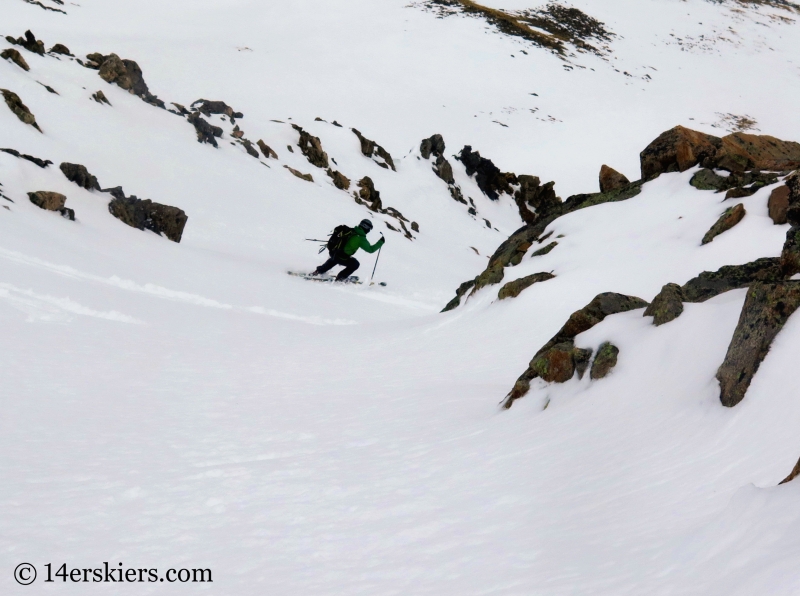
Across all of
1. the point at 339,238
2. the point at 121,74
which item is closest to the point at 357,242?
the point at 339,238

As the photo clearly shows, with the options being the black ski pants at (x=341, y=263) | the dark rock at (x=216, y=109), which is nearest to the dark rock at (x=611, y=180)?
the black ski pants at (x=341, y=263)

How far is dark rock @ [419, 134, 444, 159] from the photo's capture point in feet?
105

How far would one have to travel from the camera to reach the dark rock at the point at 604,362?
199 inches

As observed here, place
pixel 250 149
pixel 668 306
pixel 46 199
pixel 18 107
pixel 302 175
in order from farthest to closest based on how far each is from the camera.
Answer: pixel 302 175
pixel 250 149
pixel 18 107
pixel 46 199
pixel 668 306

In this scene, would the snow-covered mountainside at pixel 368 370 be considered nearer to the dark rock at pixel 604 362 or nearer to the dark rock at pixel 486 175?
the dark rock at pixel 604 362

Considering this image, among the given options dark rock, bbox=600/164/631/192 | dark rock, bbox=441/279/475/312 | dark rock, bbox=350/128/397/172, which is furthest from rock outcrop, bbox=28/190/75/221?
dark rock, bbox=350/128/397/172

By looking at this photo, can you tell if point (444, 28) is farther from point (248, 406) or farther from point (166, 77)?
point (248, 406)

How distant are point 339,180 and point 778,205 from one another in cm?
1878

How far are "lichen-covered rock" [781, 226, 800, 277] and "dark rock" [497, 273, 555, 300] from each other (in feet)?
19.3

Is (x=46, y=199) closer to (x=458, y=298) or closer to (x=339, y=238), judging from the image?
(x=339, y=238)

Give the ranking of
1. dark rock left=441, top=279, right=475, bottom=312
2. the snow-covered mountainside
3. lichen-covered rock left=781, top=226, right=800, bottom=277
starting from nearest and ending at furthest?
the snow-covered mountainside < lichen-covered rock left=781, top=226, right=800, bottom=277 < dark rock left=441, top=279, right=475, bottom=312

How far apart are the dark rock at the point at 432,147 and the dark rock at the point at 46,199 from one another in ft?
69.7

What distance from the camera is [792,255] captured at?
4.47 metres

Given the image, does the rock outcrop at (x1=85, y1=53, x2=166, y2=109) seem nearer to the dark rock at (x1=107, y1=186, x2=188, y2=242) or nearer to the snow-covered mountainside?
the snow-covered mountainside
